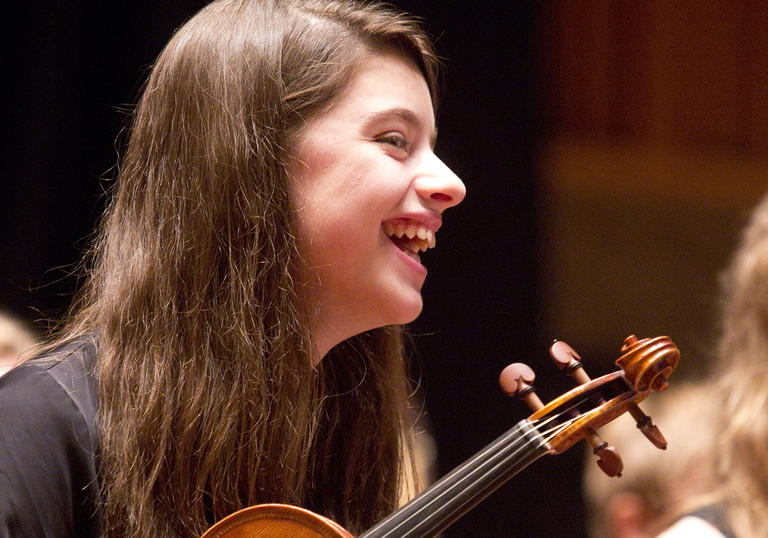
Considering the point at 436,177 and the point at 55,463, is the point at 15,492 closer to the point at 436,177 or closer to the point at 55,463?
the point at 55,463

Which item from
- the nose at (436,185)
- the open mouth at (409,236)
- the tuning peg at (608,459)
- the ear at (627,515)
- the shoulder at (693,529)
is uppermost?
the nose at (436,185)

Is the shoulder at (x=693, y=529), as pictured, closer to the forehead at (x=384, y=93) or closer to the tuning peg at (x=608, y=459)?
the tuning peg at (x=608, y=459)

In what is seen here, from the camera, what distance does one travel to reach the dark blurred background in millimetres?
2842

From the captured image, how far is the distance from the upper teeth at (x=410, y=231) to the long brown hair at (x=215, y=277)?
0.13m

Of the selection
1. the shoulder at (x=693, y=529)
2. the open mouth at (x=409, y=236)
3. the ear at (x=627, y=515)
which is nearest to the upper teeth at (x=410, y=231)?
the open mouth at (x=409, y=236)

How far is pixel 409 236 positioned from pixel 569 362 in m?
0.27

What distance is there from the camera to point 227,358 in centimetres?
140

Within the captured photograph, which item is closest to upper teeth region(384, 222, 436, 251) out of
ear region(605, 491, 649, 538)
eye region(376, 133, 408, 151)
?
eye region(376, 133, 408, 151)

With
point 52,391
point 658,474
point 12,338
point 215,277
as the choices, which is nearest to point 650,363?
Result: point 215,277

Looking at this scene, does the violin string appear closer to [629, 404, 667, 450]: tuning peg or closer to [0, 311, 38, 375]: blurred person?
[629, 404, 667, 450]: tuning peg

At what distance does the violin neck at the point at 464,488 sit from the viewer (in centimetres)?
126

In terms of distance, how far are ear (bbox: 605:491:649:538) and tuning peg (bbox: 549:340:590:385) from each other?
1039 millimetres

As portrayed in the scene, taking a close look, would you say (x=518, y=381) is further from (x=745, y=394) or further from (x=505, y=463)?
(x=745, y=394)

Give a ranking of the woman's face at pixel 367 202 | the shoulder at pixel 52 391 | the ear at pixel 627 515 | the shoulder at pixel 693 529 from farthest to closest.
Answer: the ear at pixel 627 515 → the shoulder at pixel 693 529 → the woman's face at pixel 367 202 → the shoulder at pixel 52 391
